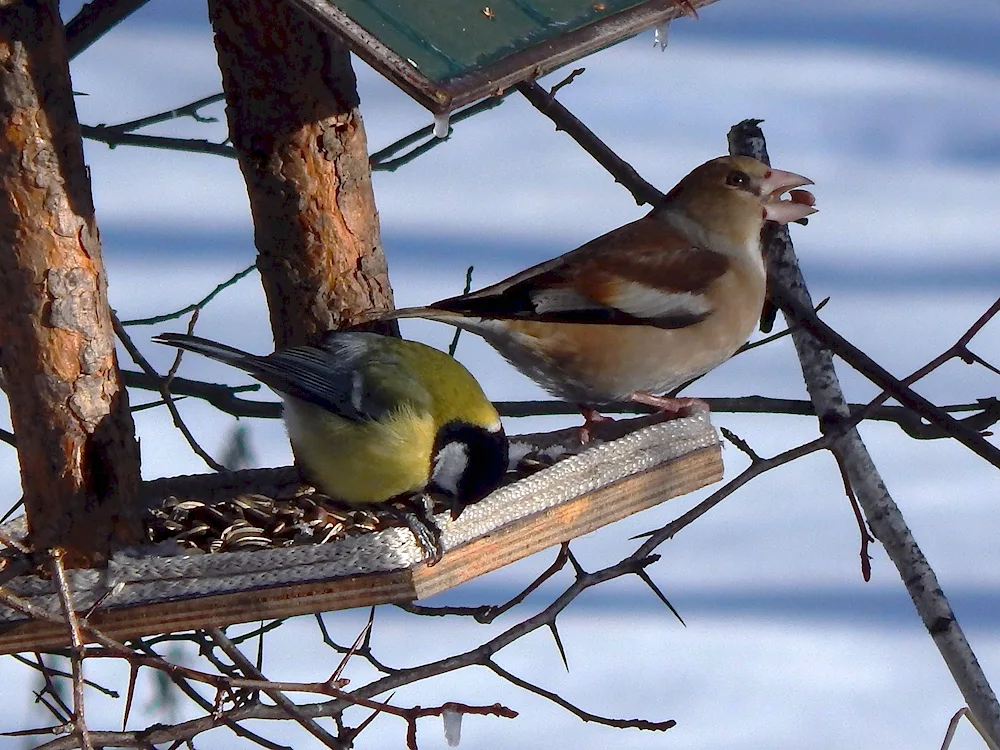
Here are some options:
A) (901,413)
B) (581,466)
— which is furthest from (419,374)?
(901,413)

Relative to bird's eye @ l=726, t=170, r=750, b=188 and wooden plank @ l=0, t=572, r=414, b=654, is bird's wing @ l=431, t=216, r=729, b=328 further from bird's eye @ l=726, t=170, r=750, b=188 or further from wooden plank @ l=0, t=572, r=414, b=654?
wooden plank @ l=0, t=572, r=414, b=654

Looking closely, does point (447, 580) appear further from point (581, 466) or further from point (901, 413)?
point (901, 413)

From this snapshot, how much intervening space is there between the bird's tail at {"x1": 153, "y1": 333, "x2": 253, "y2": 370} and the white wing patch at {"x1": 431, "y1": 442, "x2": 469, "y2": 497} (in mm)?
333

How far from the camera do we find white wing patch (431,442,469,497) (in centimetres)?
186

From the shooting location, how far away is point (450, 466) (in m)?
1.91

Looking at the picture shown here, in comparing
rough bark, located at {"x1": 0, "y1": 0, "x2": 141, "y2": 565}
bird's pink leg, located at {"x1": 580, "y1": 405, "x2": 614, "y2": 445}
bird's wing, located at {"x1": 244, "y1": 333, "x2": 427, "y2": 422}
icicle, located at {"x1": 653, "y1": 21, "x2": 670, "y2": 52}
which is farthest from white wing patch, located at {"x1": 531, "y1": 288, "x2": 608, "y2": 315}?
rough bark, located at {"x1": 0, "y1": 0, "x2": 141, "y2": 565}

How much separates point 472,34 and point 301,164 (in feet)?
A: 2.28

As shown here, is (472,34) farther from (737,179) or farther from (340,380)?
(737,179)

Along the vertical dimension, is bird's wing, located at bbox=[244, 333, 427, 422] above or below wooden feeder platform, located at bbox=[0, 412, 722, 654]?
above

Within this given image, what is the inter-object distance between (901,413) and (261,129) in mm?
1410

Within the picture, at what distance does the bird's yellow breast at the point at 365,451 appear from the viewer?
6.46 ft

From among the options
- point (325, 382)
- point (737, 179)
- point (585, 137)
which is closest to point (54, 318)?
point (325, 382)

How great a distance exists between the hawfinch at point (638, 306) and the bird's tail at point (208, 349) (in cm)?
31

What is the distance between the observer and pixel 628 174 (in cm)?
258
